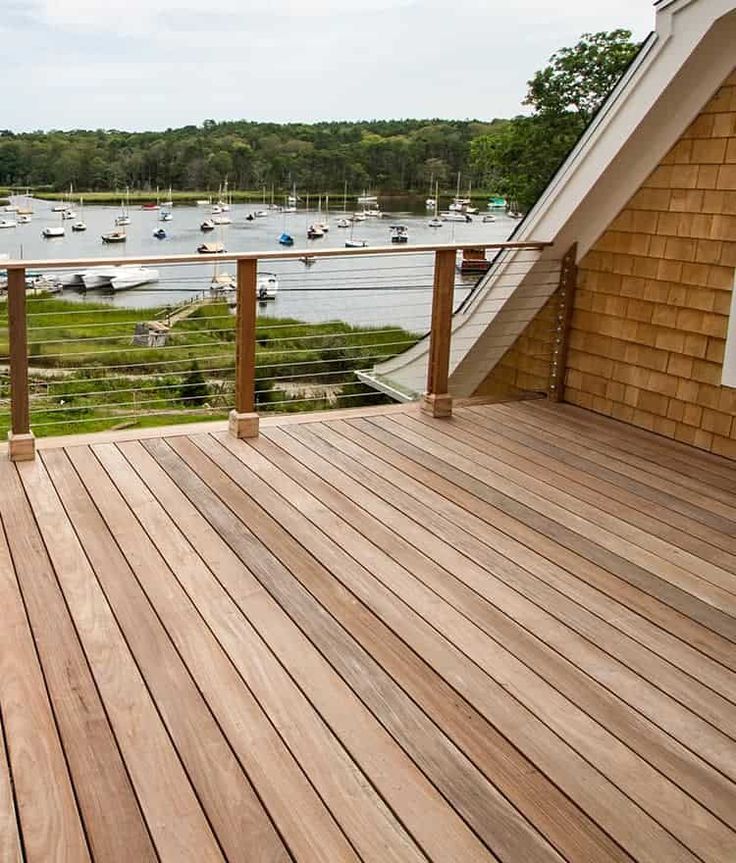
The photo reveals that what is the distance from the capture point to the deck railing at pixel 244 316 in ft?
12.0

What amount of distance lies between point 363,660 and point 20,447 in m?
2.14

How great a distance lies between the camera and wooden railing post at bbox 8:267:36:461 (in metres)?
3.63

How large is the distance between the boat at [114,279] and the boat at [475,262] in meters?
1.85

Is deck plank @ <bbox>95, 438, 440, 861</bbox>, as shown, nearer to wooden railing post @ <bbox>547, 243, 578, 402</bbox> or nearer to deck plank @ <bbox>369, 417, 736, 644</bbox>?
deck plank @ <bbox>369, 417, 736, 644</bbox>

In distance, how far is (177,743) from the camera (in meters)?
1.93

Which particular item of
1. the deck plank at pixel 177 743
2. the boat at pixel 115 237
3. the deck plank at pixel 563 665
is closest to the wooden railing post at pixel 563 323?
the deck plank at pixel 563 665

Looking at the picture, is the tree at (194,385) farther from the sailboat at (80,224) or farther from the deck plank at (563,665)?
the sailboat at (80,224)

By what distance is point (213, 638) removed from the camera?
2.40 metres

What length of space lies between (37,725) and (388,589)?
1.08 metres

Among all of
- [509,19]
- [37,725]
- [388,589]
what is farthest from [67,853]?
[509,19]

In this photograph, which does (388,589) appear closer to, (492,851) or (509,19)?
(492,851)

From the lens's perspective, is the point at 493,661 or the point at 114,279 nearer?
the point at 493,661

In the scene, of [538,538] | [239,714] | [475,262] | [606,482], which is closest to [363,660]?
[239,714]

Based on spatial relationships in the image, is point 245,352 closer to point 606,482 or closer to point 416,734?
point 606,482
